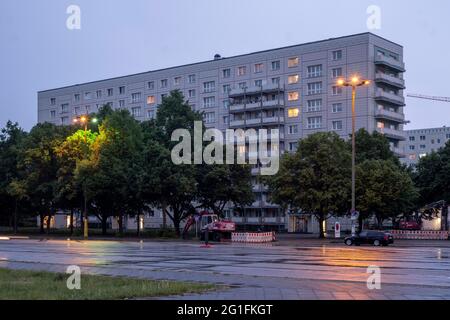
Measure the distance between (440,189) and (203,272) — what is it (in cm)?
6574

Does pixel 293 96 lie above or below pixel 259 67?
below

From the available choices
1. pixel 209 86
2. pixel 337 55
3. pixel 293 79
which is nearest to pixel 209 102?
pixel 209 86

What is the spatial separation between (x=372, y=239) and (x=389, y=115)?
5152cm

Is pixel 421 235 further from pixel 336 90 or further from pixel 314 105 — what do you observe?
pixel 314 105

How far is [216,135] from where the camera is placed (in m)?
67.3

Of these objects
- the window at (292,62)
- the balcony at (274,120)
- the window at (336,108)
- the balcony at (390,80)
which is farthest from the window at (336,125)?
the window at (292,62)

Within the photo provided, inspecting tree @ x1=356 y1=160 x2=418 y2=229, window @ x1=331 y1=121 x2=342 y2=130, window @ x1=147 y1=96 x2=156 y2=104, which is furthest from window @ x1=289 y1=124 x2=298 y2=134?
tree @ x1=356 y1=160 x2=418 y2=229

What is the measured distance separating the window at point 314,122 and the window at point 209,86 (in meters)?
20.1

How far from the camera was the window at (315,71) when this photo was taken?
97438 mm

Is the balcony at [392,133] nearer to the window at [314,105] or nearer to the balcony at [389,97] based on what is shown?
the balcony at [389,97]

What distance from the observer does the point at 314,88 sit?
322 ft
